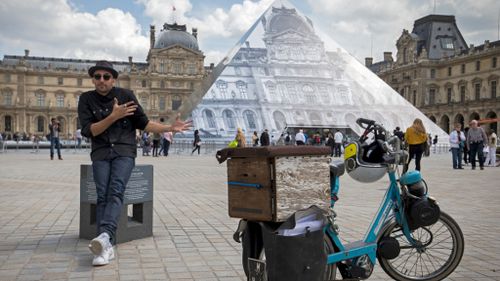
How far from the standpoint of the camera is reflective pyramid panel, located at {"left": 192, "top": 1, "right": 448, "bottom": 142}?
77.0ft

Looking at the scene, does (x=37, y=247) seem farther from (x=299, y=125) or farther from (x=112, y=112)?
(x=299, y=125)

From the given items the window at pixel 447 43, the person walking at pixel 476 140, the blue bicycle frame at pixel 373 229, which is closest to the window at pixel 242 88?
the person walking at pixel 476 140

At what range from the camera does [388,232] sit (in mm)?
2594

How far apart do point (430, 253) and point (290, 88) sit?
72.5 ft

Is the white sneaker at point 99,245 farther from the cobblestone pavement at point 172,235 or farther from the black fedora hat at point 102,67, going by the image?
the black fedora hat at point 102,67

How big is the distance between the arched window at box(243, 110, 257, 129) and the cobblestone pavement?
1587 centimetres

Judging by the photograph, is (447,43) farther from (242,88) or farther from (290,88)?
(242,88)

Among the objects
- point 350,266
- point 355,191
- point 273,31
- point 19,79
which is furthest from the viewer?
point 19,79

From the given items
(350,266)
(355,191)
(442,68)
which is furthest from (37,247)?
(442,68)

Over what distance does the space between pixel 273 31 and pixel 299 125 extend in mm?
5473

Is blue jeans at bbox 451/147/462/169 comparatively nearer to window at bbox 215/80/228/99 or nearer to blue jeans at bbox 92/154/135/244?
blue jeans at bbox 92/154/135/244

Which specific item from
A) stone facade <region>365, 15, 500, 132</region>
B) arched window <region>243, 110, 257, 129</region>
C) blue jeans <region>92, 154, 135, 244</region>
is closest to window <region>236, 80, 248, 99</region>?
arched window <region>243, 110, 257, 129</region>

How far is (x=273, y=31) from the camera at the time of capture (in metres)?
25.7

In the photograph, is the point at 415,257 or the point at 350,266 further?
the point at 415,257
